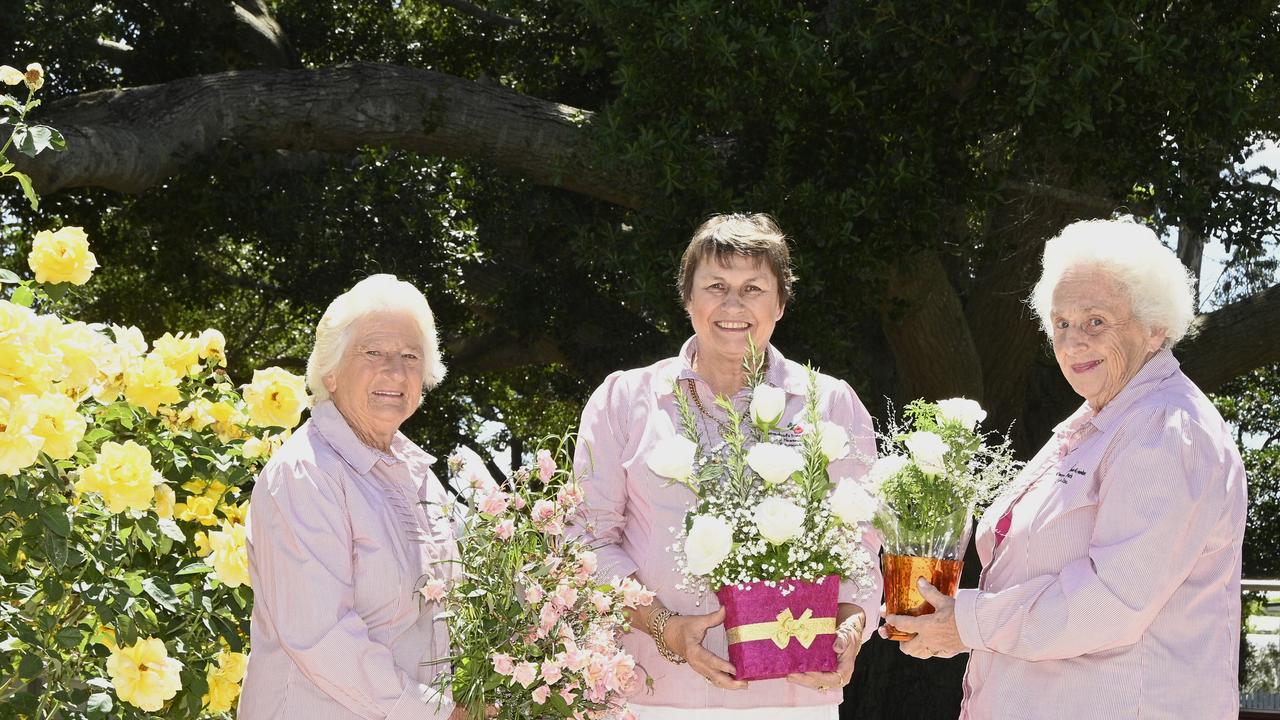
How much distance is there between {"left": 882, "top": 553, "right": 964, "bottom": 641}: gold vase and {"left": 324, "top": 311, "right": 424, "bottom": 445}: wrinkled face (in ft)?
4.14

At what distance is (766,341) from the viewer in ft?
12.2

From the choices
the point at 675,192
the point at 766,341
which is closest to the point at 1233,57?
the point at 675,192

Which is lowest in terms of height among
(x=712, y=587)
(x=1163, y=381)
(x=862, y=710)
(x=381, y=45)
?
(x=862, y=710)

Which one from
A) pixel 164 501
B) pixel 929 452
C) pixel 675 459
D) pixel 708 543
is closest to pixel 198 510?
pixel 164 501

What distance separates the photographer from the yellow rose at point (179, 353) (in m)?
3.68

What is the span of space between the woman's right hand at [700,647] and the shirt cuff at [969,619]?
53 cm

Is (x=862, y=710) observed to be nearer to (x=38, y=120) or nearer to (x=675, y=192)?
(x=675, y=192)

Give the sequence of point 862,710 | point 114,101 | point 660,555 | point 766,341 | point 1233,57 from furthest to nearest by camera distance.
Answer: point 862,710
point 114,101
point 1233,57
point 766,341
point 660,555

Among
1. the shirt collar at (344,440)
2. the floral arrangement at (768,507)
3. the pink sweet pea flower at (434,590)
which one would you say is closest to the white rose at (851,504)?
the floral arrangement at (768,507)

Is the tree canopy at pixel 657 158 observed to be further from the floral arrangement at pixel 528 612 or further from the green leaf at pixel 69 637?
the green leaf at pixel 69 637

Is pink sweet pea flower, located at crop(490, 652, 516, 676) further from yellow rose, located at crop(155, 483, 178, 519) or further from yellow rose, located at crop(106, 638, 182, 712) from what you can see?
yellow rose, located at crop(155, 483, 178, 519)

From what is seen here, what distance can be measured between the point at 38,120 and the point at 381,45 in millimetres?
4222

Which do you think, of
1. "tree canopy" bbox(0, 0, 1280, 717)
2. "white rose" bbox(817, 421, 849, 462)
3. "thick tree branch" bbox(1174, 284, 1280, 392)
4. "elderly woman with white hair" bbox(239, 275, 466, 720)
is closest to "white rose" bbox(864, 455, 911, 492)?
"white rose" bbox(817, 421, 849, 462)

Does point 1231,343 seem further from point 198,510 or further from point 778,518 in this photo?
point 198,510
